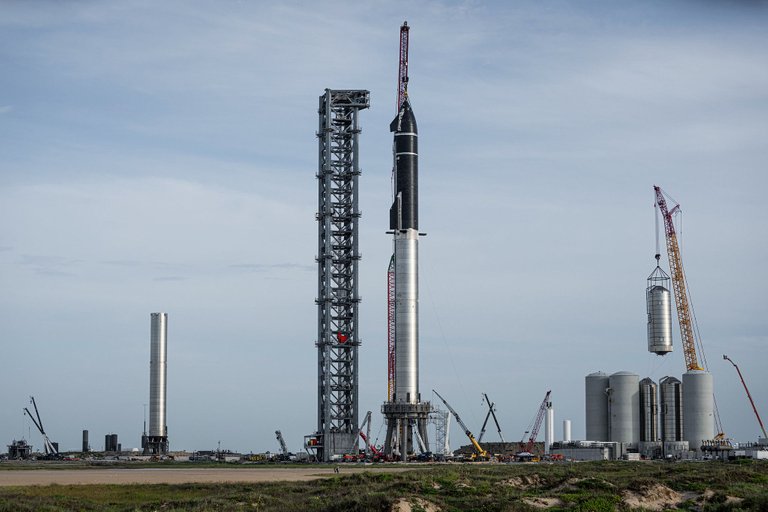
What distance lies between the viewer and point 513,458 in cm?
18700

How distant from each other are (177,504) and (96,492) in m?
19.4

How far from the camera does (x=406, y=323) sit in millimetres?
165250

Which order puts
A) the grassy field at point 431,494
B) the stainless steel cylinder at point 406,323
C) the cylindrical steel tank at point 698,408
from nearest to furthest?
1. the grassy field at point 431,494
2. the stainless steel cylinder at point 406,323
3. the cylindrical steel tank at point 698,408

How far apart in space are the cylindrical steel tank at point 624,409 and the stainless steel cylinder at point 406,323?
1580 inches

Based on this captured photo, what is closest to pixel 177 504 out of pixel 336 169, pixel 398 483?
pixel 398 483

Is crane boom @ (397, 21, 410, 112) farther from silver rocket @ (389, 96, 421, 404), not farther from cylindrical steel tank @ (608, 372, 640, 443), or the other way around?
cylindrical steel tank @ (608, 372, 640, 443)

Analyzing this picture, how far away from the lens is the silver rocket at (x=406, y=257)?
16562cm

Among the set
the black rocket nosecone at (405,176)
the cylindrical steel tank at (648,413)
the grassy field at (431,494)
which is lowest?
the grassy field at (431,494)

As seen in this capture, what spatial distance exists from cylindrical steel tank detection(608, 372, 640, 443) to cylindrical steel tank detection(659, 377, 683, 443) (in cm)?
386

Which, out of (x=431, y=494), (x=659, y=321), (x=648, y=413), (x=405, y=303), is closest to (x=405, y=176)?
(x=405, y=303)

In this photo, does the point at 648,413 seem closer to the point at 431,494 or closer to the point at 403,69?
Result: the point at 403,69

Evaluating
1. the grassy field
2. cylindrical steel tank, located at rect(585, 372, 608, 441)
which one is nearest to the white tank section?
cylindrical steel tank, located at rect(585, 372, 608, 441)

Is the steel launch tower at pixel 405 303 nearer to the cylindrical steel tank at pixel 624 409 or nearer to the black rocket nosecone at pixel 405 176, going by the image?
the black rocket nosecone at pixel 405 176

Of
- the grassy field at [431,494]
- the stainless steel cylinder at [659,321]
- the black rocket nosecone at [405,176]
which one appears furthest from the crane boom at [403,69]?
the grassy field at [431,494]
